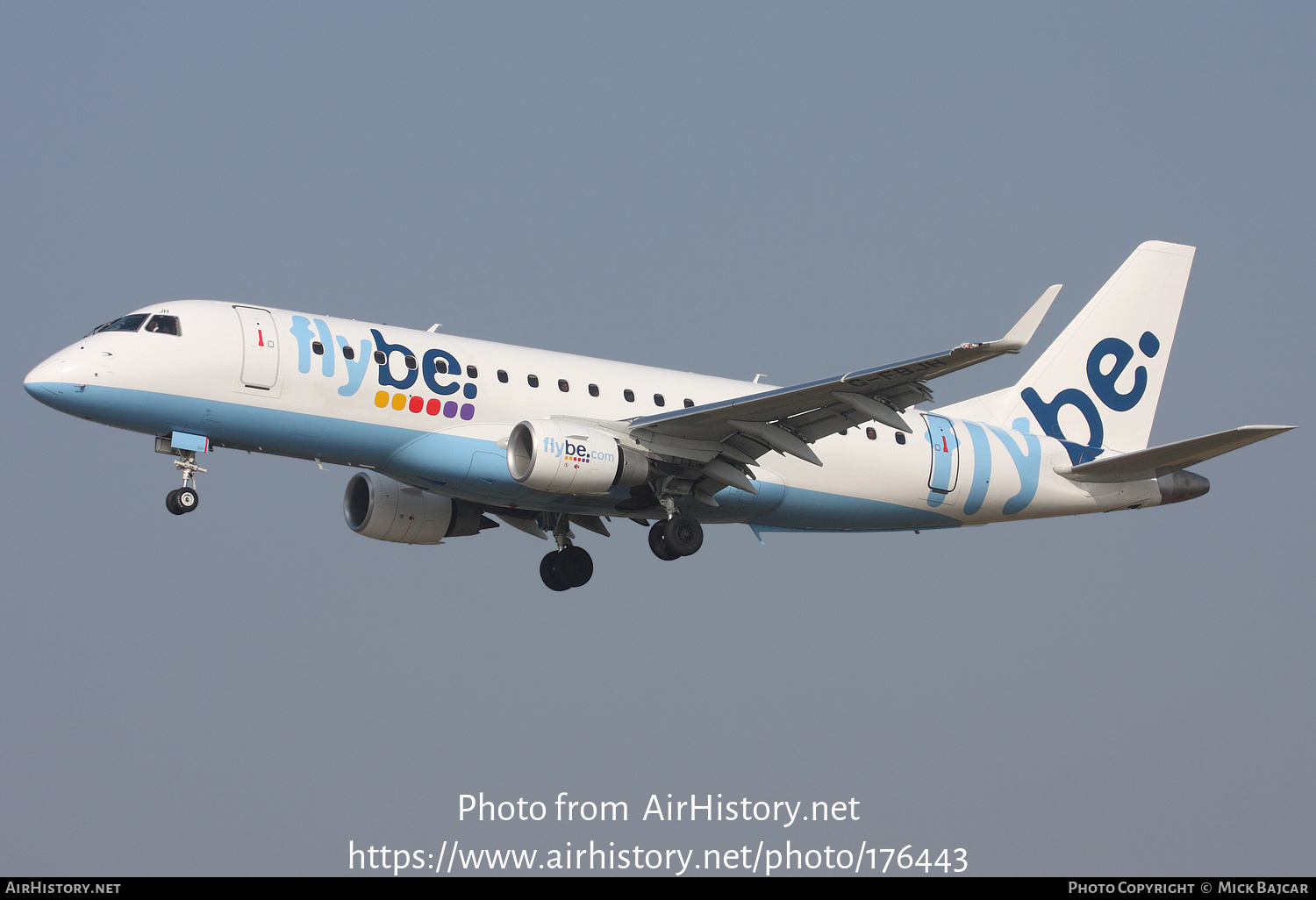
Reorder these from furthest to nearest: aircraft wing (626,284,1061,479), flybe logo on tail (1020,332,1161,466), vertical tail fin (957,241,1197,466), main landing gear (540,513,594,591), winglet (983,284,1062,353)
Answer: vertical tail fin (957,241,1197,466), flybe logo on tail (1020,332,1161,466), main landing gear (540,513,594,591), aircraft wing (626,284,1061,479), winglet (983,284,1062,353)

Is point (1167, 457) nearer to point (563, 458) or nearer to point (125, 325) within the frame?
point (563, 458)

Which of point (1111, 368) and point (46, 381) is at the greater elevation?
point (1111, 368)

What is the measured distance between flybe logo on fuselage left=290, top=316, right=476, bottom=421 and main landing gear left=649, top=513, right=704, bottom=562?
4.97 m

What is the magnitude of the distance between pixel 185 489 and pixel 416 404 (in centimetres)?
475

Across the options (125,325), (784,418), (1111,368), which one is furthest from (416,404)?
(1111,368)

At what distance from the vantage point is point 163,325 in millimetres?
29484

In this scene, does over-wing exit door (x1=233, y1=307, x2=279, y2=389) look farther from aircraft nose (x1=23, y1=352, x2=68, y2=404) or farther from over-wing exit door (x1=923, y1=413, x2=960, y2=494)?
over-wing exit door (x1=923, y1=413, x2=960, y2=494)

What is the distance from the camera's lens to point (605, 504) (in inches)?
1297

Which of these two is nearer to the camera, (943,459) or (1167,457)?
(1167,457)

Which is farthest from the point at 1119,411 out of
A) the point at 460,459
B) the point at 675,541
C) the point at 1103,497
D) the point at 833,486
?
the point at 460,459

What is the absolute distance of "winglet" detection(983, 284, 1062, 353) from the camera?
2545 cm

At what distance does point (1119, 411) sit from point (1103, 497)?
3.09m

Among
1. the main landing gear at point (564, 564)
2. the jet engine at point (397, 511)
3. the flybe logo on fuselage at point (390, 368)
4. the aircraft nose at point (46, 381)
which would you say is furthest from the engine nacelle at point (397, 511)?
the aircraft nose at point (46, 381)

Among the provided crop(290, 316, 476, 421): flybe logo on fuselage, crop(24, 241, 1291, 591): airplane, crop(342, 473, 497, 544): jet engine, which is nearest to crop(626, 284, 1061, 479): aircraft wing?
crop(24, 241, 1291, 591): airplane
